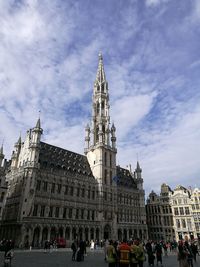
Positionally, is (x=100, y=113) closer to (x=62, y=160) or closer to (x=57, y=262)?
(x=62, y=160)

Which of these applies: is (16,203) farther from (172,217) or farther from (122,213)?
(172,217)

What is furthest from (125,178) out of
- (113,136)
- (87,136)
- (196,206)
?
(196,206)

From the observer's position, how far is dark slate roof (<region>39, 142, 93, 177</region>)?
56.8 m

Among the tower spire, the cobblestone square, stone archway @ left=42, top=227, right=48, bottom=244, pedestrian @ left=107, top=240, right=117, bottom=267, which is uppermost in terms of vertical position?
the tower spire

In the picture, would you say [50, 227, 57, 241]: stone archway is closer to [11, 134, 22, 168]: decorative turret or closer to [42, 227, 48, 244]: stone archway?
[42, 227, 48, 244]: stone archway

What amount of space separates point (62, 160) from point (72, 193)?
9175 millimetres

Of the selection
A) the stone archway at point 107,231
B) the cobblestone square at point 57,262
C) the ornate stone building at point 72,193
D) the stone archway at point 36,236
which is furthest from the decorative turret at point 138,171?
the cobblestone square at point 57,262

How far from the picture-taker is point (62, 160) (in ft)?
200

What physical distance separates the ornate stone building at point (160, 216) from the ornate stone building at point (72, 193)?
791cm

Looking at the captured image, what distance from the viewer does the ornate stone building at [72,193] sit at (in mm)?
→ 48438

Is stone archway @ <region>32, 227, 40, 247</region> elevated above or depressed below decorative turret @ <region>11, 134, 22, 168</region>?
below

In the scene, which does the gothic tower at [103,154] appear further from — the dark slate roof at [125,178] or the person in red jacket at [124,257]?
the person in red jacket at [124,257]

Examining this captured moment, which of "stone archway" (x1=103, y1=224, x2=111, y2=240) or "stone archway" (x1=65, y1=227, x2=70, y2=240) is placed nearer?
"stone archway" (x1=65, y1=227, x2=70, y2=240)

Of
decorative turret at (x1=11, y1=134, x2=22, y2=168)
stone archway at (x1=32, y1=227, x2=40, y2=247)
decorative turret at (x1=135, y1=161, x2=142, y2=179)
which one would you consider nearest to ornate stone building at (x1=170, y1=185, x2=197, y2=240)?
decorative turret at (x1=135, y1=161, x2=142, y2=179)
